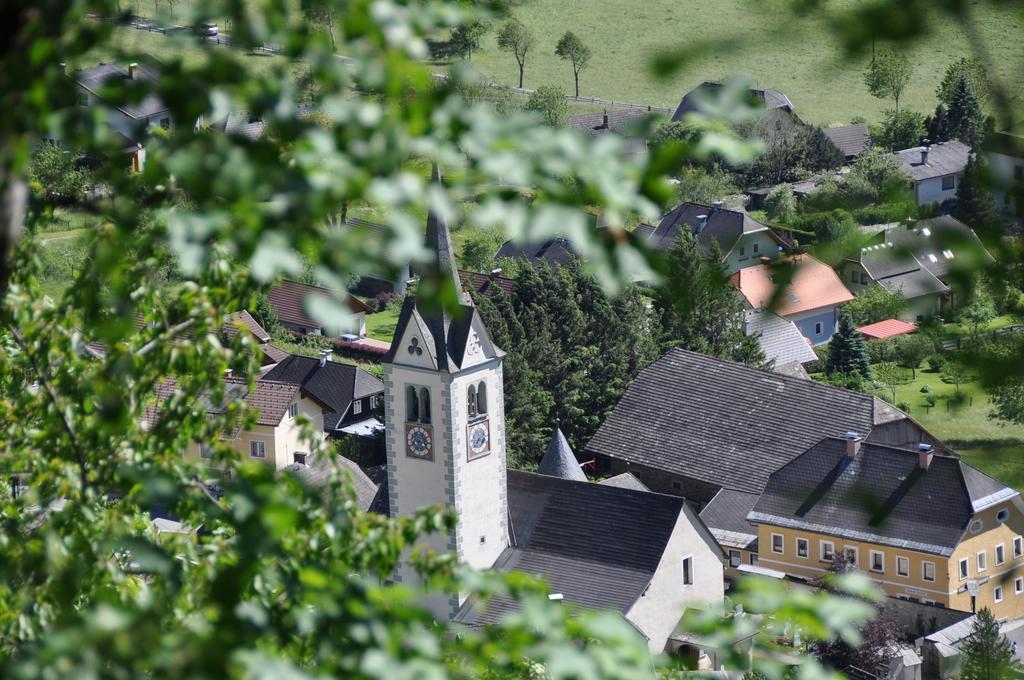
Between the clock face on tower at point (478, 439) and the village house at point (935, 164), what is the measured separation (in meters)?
43.5

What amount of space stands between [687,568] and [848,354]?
78.8 ft

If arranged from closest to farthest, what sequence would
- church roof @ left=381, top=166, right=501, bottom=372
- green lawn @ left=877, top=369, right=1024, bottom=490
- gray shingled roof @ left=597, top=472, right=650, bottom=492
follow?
1. church roof @ left=381, top=166, right=501, bottom=372
2. gray shingled roof @ left=597, top=472, right=650, bottom=492
3. green lawn @ left=877, top=369, right=1024, bottom=490

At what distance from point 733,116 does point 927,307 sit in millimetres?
1361

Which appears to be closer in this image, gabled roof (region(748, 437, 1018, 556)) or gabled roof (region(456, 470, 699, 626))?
gabled roof (region(456, 470, 699, 626))

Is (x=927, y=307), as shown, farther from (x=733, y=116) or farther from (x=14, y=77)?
(x=14, y=77)

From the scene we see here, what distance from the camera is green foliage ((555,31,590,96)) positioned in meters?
105

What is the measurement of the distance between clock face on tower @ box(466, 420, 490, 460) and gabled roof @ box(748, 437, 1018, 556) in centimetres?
839

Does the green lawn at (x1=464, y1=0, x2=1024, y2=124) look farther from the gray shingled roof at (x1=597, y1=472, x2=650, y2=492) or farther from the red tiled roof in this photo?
the gray shingled roof at (x1=597, y1=472, x2=650, y2=492)

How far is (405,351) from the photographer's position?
3831 centimetres

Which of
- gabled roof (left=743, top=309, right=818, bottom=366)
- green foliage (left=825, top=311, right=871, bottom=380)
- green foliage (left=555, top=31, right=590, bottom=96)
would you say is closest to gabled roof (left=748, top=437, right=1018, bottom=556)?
gabled roof (left=743, top=309, right=818, bottom=366)

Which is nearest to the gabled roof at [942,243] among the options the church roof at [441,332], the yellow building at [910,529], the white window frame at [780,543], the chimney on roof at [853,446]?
the church roof at [441,332]

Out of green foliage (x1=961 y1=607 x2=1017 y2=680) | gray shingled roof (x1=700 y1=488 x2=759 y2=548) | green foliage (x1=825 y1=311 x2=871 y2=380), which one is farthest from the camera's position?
green foliage (x1=825 y1=311 x2=871 y2=380)

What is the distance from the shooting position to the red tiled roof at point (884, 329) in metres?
64.6

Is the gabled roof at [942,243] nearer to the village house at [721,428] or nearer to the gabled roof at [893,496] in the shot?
the gabled roof at [893,496]
